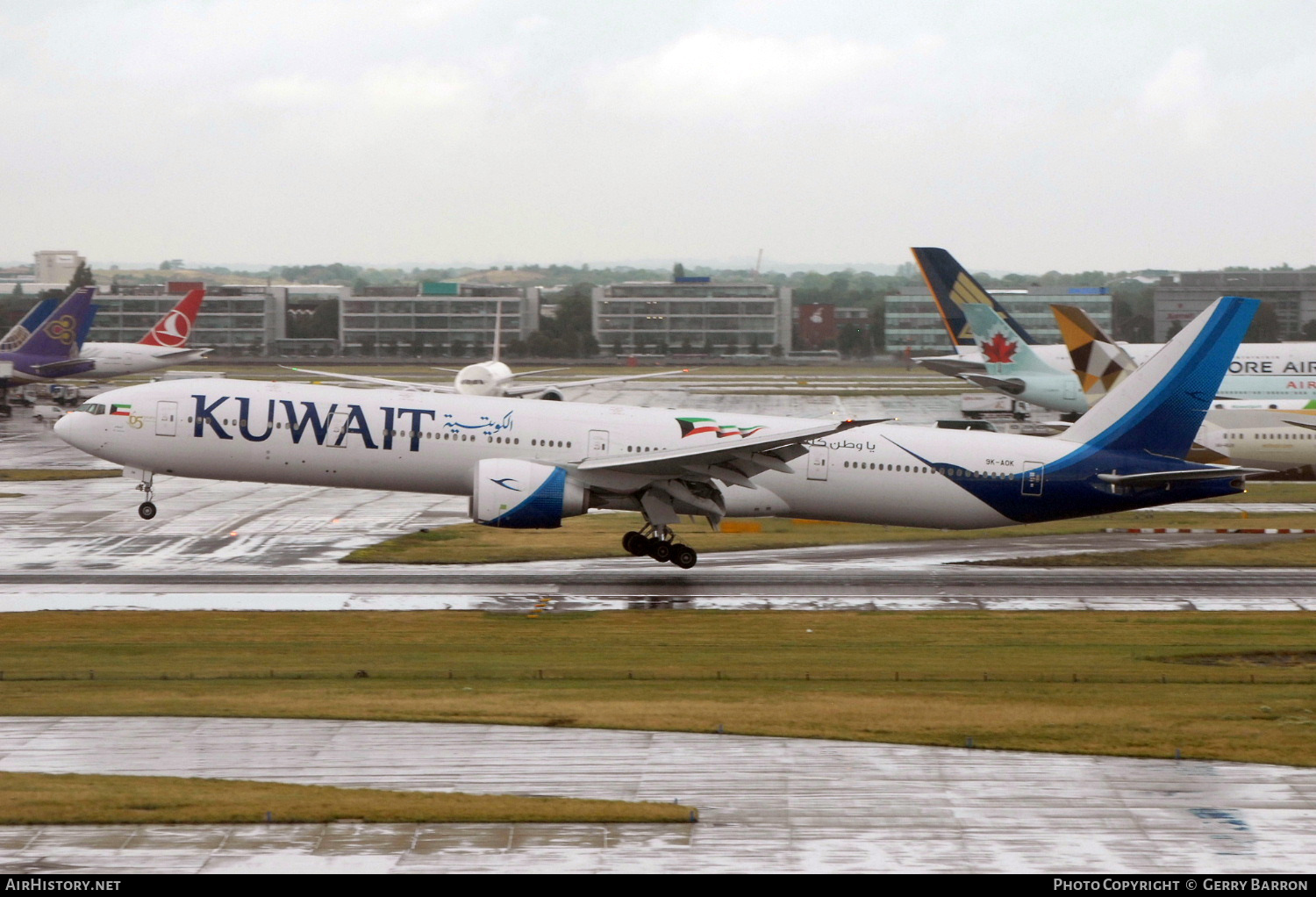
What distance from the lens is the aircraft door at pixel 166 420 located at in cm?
3716

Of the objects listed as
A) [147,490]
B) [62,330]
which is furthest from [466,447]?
[62,330]

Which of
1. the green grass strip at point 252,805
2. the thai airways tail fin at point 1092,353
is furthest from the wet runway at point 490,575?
the green grass strip at point 252,805

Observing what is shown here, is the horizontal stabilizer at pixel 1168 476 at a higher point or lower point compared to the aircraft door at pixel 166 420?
lower

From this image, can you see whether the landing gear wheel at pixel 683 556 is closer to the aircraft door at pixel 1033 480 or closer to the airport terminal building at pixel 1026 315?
the aircraft door at pixel 1033 480

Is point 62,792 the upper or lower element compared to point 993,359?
lower

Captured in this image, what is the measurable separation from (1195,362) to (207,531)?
100 ft

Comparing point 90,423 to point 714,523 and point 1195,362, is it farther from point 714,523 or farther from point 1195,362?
point 1195,362

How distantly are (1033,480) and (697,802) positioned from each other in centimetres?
2285

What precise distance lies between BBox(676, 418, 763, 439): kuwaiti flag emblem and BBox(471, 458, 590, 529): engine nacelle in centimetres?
426

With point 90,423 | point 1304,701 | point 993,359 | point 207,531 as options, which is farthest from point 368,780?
point 993,359

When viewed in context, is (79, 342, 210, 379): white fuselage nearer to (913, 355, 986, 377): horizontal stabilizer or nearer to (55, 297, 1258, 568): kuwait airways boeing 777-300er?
(913, 355, 986, 377): horizontal stabilizer

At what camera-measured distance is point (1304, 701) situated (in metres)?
23.2

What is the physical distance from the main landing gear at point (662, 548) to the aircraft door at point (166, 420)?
1301 cm

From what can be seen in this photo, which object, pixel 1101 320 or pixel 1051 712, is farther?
pixel 1101 320
